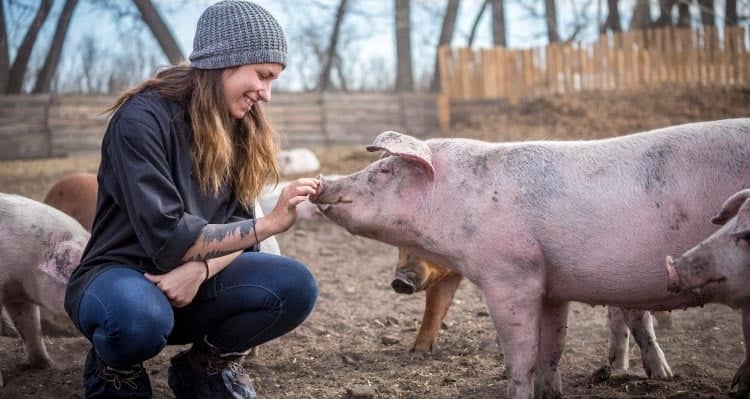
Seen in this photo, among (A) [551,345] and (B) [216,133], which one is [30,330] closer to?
(B) [216,133]

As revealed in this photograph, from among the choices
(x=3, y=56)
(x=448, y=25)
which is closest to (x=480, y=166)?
(x=3, y=56)

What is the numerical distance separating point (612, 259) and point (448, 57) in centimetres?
1114

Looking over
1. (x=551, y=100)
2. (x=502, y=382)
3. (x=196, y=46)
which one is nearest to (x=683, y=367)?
(x=502, y=382)

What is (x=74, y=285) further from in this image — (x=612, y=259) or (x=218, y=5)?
(x=612, y=259)

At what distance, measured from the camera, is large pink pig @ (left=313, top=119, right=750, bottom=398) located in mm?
3064

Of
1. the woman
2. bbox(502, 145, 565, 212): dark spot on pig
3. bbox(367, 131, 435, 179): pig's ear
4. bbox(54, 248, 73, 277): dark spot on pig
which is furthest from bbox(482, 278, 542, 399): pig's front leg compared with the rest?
bbox(54, 248, 73, 277): dark spot on pig

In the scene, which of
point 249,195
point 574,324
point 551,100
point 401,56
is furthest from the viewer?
point 401,56

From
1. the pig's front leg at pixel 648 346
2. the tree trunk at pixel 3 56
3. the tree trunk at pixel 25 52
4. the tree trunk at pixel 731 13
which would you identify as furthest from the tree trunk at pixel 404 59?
the pig's front leg at pixel 648 346

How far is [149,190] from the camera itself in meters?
2.82

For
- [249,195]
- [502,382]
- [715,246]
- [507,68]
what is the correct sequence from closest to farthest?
[715,246] → [249,195] → [502,382] → [507,68]

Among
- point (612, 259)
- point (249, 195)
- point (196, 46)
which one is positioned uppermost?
point (196, 46)

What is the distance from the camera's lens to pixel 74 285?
303cm

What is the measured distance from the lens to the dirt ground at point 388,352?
3.74 metres

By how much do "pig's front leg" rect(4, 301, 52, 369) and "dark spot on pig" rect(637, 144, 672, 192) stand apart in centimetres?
302
